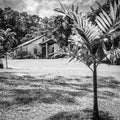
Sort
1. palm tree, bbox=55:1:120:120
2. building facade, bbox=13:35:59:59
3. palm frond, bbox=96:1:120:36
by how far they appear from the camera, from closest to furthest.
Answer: palm frond, bbox=96:1:120:36
palm tree, bbox=55:1:120:120
building facade, bbox=13:35:59:59

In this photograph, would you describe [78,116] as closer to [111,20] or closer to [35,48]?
[111,20]

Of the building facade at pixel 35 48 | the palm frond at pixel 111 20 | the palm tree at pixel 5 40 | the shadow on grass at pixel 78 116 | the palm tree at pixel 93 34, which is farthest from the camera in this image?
the building facade at pixel 35 48

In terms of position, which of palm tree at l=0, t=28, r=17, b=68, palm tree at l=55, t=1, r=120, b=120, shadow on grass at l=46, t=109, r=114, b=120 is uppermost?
palm tree at l=0, t=28, r=17, b=68

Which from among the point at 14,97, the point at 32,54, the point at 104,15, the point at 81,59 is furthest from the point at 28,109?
the point at 32,54

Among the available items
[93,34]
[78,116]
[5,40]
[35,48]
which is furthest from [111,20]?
[35,48]

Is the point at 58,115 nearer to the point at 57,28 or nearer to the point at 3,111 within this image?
the point at 3,111

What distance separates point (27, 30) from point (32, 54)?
1780 centimetres

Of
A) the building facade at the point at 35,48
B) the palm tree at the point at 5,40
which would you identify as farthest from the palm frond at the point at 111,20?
the building facade at the point at 35,48

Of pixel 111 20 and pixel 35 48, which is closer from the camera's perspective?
pixel 111 20

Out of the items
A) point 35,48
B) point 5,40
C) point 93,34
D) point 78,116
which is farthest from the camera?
point 35,48

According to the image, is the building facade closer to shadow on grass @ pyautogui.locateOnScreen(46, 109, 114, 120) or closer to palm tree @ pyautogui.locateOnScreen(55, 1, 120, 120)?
shadow on grass @ pyautogui.locateOnScreen(46, 109, 114, 120)

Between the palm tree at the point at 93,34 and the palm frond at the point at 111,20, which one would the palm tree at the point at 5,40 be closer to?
the palm tree at the point at 93,34

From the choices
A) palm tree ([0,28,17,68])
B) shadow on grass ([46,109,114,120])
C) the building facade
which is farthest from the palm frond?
the building facade

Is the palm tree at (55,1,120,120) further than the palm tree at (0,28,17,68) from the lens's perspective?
No
